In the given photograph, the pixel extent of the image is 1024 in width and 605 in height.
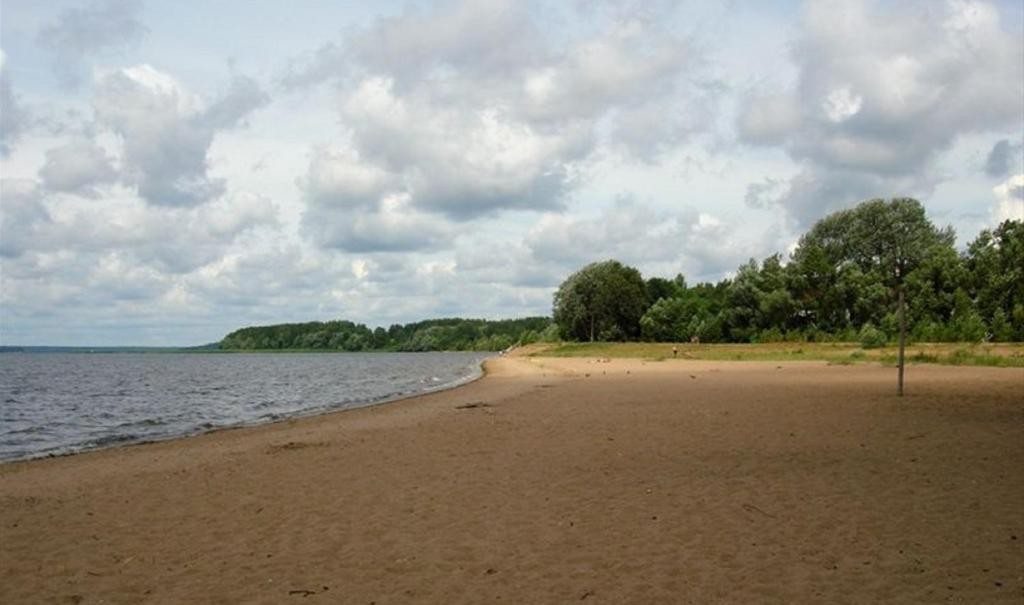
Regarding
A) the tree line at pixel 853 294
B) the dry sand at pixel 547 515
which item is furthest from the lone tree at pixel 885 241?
the dry sand at pixel 547 515

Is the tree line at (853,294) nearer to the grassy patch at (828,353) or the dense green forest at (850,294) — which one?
the dense green forest at (850,294)

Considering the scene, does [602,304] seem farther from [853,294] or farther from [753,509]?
[753,509]

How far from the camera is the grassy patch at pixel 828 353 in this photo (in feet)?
152

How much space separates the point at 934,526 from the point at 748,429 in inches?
350

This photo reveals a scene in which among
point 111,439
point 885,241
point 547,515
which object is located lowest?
point 111,439

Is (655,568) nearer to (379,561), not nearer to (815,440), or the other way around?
(379,561)

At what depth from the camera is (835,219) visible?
8994 cm

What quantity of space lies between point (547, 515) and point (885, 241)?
8707 centimetres

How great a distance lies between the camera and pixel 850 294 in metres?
79.7

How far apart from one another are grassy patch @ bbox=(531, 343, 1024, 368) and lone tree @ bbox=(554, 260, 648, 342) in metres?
18.4

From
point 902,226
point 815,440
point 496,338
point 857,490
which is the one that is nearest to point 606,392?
point 815,440

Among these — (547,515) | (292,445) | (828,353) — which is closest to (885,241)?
(828,353)

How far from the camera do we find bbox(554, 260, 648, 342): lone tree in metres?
109

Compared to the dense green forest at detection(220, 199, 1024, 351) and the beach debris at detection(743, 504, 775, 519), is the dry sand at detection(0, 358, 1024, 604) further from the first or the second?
the dense green forest at detection(220, 199, 1024, 351)
